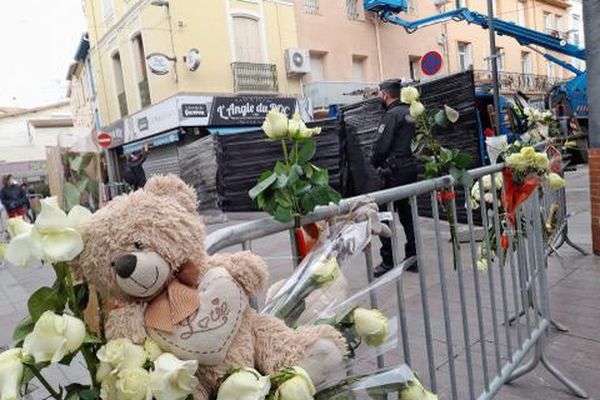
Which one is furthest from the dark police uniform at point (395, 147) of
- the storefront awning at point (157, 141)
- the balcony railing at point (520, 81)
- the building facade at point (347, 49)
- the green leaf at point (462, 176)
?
the balcony railing at point (520, 81)

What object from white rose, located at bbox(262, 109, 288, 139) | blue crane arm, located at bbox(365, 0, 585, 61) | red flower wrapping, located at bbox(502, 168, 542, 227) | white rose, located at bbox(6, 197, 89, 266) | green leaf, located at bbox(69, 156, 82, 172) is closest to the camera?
white rose, located at bbox(6, 197, 89, 266)

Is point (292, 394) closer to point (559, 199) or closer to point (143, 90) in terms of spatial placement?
point (559, 199)

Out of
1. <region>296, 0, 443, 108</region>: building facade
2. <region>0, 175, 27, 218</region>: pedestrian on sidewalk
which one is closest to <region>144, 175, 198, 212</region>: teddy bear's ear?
<region>0, 175, 27, 218</region>: pedestrian on sidewalk

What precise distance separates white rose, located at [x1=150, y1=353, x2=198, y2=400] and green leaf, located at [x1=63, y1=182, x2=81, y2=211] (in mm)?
341

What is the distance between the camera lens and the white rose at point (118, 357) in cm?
89

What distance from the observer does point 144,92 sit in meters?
17.6

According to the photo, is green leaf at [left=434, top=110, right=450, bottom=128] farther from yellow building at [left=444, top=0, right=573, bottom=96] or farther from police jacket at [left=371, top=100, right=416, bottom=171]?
yellow building at [left=444, top=0, right=573, bottom=96]

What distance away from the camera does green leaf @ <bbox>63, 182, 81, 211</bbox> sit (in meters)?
0.94

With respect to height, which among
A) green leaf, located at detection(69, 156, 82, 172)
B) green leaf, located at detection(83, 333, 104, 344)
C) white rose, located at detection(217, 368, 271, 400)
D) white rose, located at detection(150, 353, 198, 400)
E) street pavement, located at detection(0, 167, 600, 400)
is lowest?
street pavement, located at detection(0, 167, 600, 400)

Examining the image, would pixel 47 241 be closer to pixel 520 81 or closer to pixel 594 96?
pixel 594 96

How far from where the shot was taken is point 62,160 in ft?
3.62

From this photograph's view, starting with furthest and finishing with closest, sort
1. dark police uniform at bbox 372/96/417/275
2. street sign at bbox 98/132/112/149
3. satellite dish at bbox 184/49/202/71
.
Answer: satellite dish at bbox 184/49/202/71
dark police uniform at bbox 372/96/417/275
street sign at bbox 98/132/112/149

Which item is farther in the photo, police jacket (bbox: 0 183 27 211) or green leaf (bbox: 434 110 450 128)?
police jacket (bbox: 0 183 27 211)

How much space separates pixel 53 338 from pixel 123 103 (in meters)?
20.5
